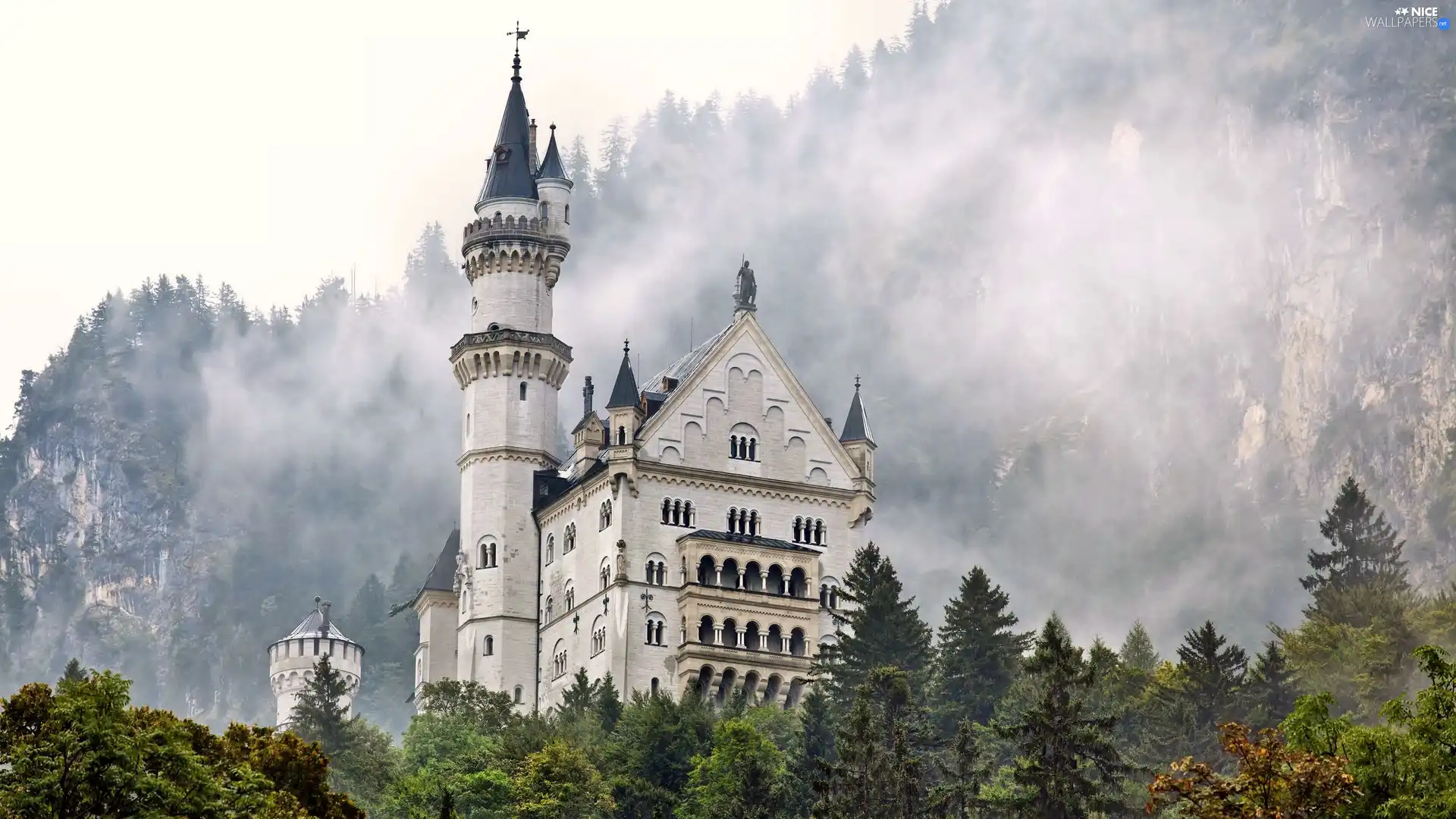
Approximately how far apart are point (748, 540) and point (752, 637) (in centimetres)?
425

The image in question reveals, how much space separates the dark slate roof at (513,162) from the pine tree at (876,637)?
30997 mm

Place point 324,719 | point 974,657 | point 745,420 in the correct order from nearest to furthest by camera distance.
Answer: point 324,719
point 974,657
point 745,420

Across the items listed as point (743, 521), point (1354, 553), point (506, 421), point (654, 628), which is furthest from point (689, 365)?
point (1354, 553)

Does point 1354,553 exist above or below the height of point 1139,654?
above

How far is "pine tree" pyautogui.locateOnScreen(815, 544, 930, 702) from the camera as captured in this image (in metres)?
106

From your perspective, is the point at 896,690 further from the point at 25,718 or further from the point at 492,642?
the point at 25,718

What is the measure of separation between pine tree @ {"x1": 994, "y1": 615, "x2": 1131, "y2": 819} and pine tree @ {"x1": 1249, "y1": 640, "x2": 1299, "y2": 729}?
63.6 feet

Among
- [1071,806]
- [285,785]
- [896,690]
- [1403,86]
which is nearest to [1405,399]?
[1403,86]

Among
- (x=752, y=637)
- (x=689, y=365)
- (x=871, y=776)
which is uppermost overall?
(x=689, y=365)

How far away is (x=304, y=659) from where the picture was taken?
137250 mm

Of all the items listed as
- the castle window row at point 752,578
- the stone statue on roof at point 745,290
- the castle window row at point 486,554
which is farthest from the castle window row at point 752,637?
the stone statue on roof at point 745,290

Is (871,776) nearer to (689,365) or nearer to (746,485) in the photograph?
(746,485)

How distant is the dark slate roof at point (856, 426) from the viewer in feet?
413

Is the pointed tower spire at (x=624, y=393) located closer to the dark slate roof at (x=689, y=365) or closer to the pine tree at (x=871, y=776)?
the dark slate roof at (x=689, y=365)
